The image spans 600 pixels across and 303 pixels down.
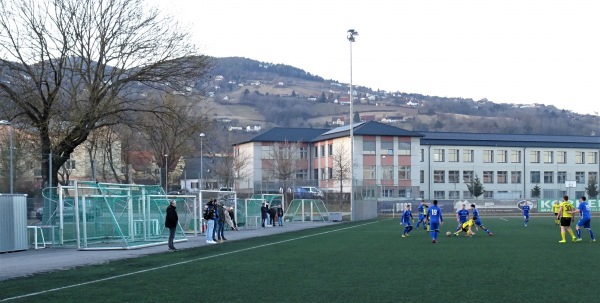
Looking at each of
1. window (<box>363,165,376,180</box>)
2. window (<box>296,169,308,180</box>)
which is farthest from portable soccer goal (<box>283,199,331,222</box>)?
window (<box>296,169,308,180</box>)

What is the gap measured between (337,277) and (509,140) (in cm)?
8693

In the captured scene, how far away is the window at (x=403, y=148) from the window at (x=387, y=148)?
0.99 m

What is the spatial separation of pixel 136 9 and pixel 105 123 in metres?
5.43

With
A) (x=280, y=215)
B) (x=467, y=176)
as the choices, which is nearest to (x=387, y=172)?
(x=467, y=176)

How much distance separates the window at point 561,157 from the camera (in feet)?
328

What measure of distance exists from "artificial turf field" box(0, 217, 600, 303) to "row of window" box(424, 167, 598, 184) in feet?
238

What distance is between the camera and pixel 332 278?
16531 mm

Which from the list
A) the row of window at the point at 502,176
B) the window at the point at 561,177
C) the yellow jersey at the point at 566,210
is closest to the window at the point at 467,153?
the row of window at the point at 502,176

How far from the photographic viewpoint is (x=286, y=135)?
102750 mm

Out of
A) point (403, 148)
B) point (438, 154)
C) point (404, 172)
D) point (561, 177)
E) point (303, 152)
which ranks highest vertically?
point (403, 148)

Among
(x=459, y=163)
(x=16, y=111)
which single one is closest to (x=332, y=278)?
(x=16, y=111)

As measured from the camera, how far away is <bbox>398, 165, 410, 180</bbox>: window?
90312mm

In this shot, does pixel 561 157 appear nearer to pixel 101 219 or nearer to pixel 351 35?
pixel 351 35

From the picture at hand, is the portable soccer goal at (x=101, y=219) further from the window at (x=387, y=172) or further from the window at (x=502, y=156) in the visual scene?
the window at (x=502, y=156)
